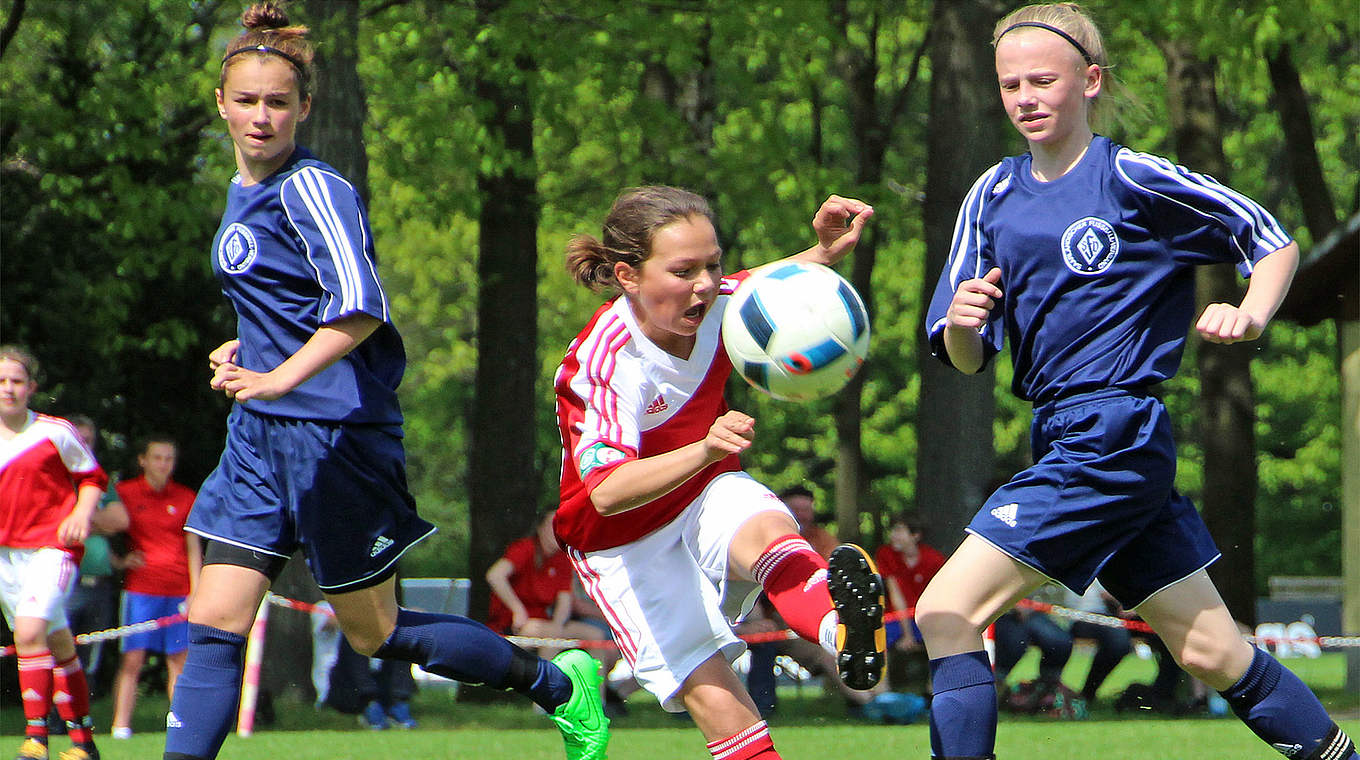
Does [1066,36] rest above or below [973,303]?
above

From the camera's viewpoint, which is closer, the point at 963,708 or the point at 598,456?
the point at 963,708

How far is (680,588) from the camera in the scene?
4.87m

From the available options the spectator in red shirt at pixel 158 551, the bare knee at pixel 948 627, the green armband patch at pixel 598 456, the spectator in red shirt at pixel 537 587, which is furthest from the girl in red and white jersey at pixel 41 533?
the bare knee at pixel 948 627

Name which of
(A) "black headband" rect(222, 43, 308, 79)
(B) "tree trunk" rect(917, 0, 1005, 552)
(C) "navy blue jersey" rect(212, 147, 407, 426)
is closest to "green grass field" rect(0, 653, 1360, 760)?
(B) "tree trunk" rect(917, 0, 1005, 552)

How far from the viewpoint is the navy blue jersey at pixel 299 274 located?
16.2 feet

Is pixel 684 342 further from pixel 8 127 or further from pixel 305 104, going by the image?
pixel 8 127

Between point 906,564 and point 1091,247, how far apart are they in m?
8.78

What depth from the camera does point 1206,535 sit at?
4426mm

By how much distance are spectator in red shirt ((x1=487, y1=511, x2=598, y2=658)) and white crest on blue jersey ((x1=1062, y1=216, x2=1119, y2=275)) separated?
8.75 metres

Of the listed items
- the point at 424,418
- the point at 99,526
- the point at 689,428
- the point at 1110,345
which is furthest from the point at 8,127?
the point at 424,418

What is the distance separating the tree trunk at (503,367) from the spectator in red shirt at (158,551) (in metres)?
4.45

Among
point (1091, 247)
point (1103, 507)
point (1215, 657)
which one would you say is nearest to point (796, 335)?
point (1091, 247)

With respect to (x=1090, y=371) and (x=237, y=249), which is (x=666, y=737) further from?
(x=1090, y=371)

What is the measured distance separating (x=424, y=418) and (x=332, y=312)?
124 ft
